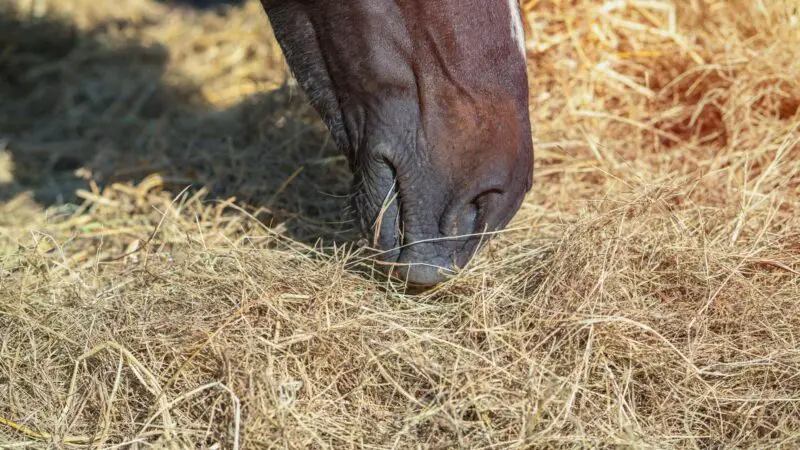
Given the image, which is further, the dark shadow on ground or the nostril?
the dark shadow on ground

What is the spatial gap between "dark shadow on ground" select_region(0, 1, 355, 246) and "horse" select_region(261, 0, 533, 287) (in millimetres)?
269

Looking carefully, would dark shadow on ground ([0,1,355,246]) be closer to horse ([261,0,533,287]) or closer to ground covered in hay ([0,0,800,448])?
ground covered in hay ([0,0,800,448])

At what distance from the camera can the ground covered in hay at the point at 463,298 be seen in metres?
1.38

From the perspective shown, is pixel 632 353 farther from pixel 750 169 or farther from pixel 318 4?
pixel 750 169

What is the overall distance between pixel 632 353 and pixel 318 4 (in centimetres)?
86

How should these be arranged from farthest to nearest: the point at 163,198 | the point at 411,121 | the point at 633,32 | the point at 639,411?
1. the point at 633,32
2. the point at 163,198
3. the point at 411,121
4. the point at 639,411

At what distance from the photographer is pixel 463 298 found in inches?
65.4

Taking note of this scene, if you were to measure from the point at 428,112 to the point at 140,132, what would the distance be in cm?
187

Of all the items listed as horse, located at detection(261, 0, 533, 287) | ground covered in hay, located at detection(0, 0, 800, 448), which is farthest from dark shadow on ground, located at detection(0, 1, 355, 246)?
horse, located at detection(261, 0, 533, 287)

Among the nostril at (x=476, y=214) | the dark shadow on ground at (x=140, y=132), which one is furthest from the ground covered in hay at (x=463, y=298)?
the nostril at (x=476, y=214)

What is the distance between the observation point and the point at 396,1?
1.49 m

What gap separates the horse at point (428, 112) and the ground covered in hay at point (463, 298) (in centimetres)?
14

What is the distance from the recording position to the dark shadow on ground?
2.39m

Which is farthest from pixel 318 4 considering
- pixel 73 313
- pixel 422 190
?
pixel 73 313
